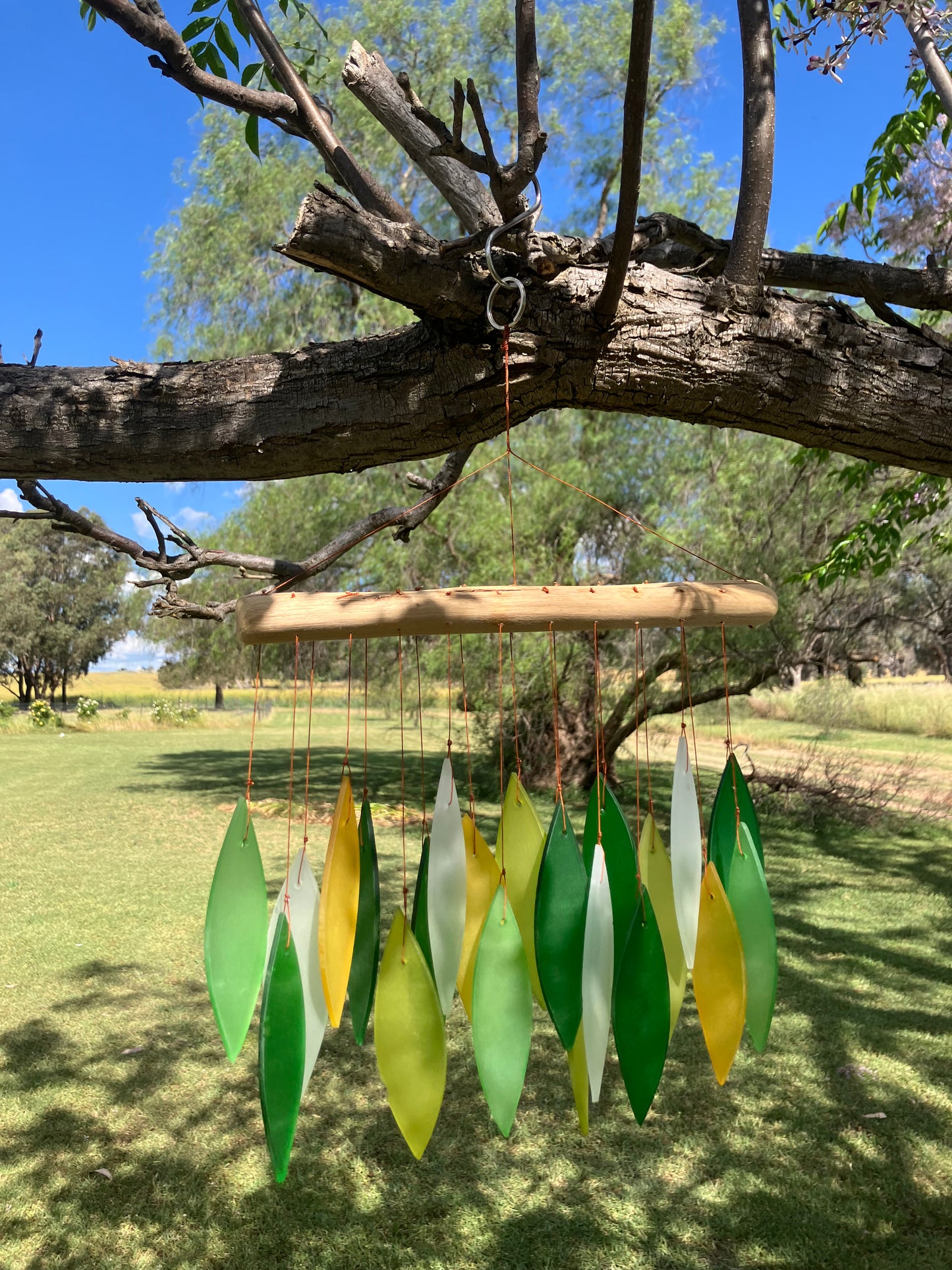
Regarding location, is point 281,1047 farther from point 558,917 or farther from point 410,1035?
point 558,917

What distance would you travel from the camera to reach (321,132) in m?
2.19

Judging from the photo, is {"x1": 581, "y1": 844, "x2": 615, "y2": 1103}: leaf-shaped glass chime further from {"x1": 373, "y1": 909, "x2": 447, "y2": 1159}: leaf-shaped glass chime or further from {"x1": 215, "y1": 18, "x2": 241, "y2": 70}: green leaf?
{"x1": 215, "y1": 18, "x2": 241, "y2": 70}: green leaf

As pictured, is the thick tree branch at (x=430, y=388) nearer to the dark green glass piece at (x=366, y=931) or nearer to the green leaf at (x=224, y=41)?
the dark green glass piece at (x=366, y=931)

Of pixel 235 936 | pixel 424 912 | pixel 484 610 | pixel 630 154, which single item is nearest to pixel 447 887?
pixel 424 912

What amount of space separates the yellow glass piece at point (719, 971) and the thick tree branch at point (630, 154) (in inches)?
37.5

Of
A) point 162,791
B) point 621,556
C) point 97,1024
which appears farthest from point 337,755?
point 97,1024

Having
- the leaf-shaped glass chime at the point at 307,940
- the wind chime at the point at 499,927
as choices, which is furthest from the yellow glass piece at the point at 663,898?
the leaf-shaped glass chime at the point at 307,940

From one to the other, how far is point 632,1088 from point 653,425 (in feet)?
28.3

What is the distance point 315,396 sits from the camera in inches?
65.6

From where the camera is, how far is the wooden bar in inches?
49.2

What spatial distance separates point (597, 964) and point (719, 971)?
→ 19 centimetres

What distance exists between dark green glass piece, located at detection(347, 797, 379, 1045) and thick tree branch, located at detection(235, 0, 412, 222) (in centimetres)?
151

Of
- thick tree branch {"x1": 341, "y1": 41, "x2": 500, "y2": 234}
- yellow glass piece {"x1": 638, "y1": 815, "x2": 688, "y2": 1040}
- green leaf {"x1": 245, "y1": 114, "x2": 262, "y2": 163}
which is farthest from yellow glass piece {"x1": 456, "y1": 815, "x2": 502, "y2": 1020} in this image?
green leaf {"x1": 245, "y1": 114, "x2": 262, "y2": 163}

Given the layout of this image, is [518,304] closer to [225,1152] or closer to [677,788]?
[677,788]
